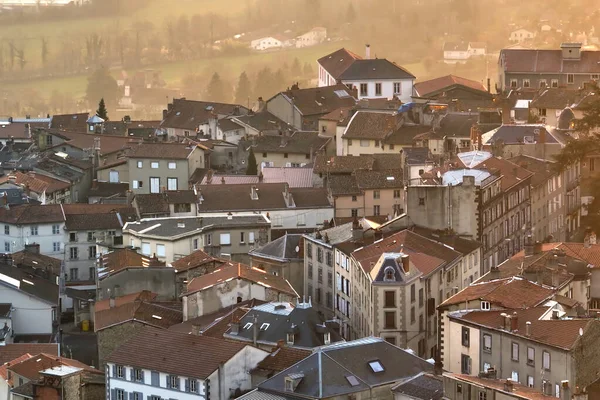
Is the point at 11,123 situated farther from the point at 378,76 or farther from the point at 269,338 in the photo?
the point at 269,338

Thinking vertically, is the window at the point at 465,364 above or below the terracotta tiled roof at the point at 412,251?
below

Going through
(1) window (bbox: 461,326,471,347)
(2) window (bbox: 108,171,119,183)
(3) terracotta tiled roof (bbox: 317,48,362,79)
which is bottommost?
(1) window (bbox: 461,326,471,347)

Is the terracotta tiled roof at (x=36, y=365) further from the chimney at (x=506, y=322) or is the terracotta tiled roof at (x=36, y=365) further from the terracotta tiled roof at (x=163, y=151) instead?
the terracotta tiled roof at (x=163, y=151)

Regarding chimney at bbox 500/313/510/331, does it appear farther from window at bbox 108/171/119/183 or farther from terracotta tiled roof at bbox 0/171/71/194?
window at bbox 108/171/119/183

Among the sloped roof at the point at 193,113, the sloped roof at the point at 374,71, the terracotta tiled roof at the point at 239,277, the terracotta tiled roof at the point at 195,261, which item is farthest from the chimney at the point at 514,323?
the sloped roof at the point at 374,71

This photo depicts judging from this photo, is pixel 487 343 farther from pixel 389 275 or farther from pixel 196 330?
pixel 196 330

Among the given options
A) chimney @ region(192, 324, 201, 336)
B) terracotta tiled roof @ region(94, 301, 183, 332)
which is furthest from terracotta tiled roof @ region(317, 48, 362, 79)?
chimney @ region(192, 324, 201, 336)
